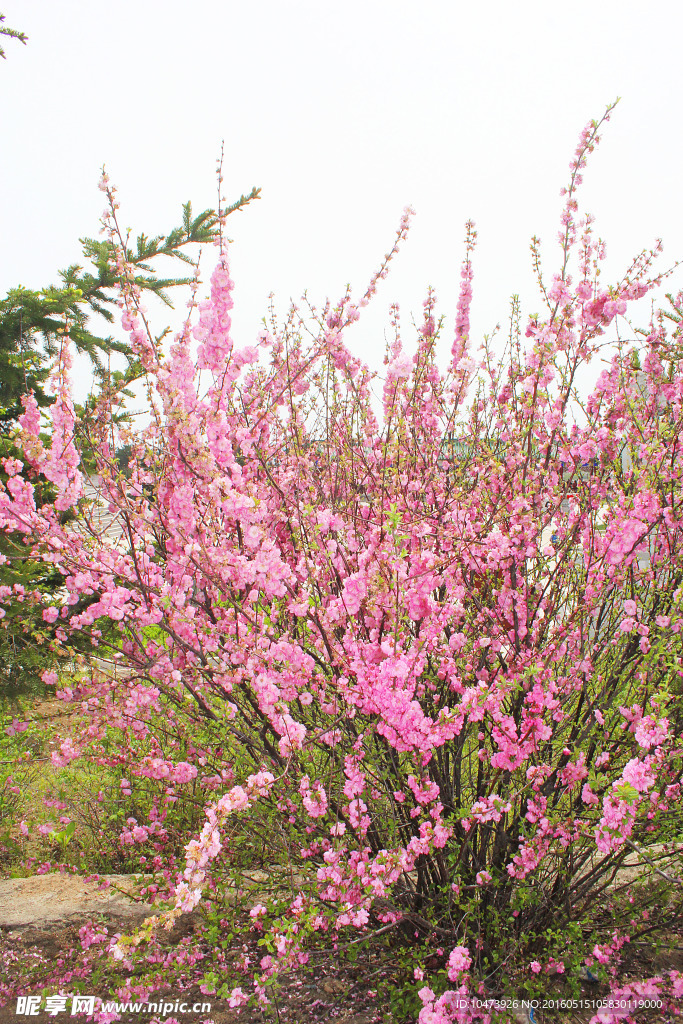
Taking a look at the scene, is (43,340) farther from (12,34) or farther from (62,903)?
(62,903)

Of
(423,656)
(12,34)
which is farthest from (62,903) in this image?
(12,34)

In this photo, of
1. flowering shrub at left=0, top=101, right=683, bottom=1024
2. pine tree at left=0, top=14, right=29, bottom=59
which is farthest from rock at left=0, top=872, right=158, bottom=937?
pine tree at left=0, top=14, right=29, bottom=59

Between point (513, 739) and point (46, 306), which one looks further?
point (46, 306)

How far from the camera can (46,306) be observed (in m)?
5.30

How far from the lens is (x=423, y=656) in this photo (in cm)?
247

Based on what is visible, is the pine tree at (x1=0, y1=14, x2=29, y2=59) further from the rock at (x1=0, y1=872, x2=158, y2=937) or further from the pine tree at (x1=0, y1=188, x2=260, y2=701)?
the rock at (x1=0, y1=872, x2=158, y2=937)

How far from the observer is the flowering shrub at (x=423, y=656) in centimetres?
246

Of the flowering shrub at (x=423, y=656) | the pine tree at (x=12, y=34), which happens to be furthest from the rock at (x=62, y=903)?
the pine tree at (x=12, y=34)

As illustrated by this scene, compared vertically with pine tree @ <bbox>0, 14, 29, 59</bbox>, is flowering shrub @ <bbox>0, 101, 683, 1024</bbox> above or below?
below

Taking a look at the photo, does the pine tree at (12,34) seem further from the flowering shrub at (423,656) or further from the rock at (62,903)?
the rock at (62,903)

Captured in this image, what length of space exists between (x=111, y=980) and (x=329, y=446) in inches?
128

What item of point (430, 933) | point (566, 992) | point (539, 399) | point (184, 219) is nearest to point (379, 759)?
point (430, 933)

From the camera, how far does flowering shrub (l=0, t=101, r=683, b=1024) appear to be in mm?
2457

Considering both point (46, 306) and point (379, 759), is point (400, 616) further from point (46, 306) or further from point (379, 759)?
point (46, 306)
